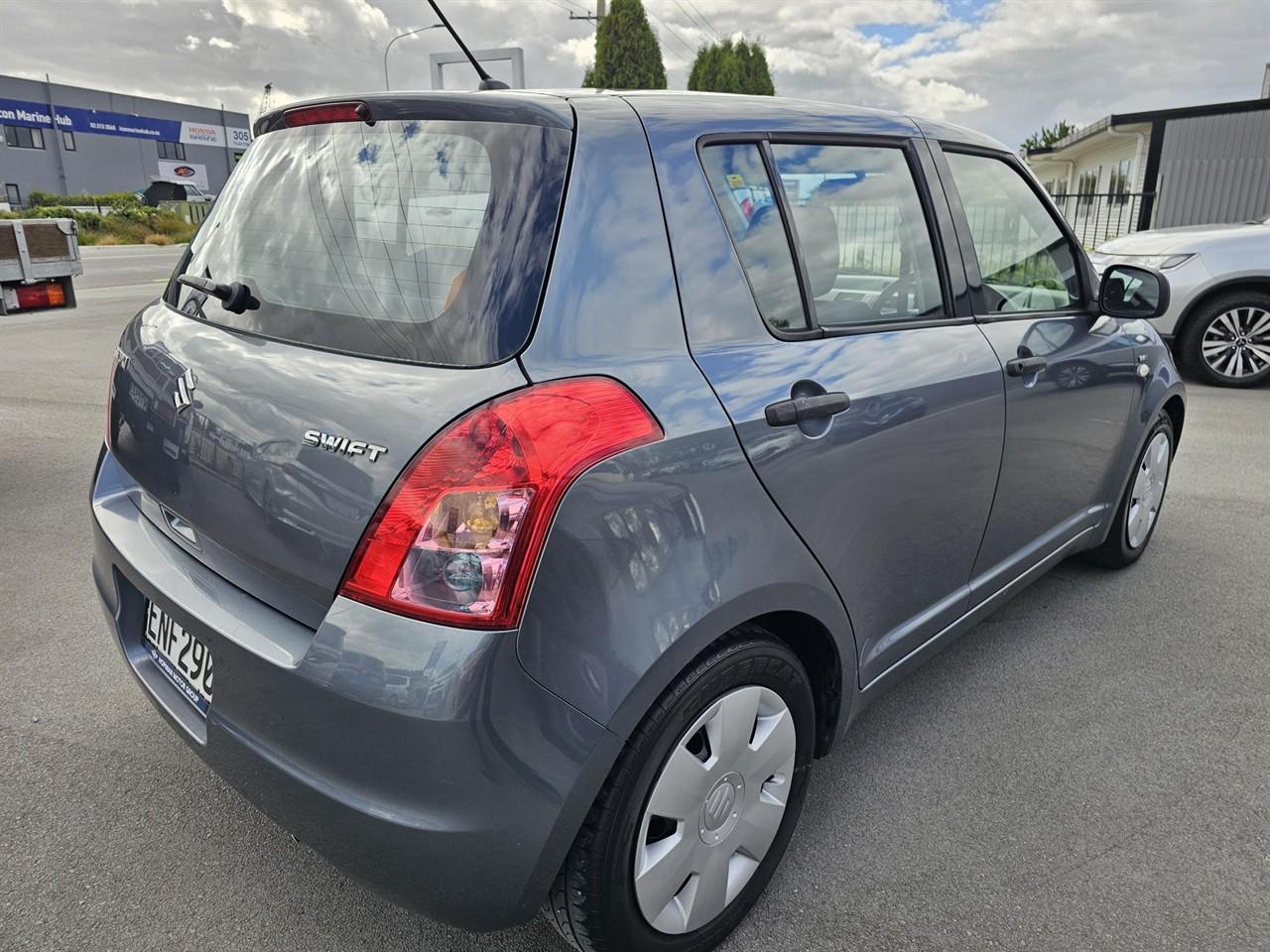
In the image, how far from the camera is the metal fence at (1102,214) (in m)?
20.3

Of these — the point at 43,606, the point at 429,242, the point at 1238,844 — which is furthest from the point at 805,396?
the point at 43,606

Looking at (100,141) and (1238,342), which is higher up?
(100,141)

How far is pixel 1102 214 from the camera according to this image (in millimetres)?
23719

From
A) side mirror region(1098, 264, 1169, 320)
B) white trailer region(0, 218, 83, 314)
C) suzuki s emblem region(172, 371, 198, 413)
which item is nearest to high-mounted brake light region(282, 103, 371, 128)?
suzuki s emblem region(172, 371, 198, 413)

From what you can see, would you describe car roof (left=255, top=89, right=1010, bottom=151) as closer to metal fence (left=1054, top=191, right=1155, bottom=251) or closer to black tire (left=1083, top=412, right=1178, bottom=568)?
black tire (left=1083, top=412, right=1178, bottom=568)

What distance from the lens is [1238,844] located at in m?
2.25

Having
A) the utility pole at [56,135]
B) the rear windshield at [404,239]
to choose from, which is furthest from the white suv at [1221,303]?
the utility pole at [56,135]

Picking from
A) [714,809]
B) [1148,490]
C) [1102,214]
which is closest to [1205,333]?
[1148,490]

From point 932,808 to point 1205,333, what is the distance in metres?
7.13

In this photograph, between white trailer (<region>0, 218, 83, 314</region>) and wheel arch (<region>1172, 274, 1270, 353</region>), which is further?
wheel arch (<region>1172, 274, 1270, 353</region>)

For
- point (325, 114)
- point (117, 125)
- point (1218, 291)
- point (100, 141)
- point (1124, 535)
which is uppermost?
point (117, 125)

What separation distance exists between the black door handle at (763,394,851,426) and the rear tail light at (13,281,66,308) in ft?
19.4

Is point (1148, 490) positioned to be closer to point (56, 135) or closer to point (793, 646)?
point (793, 646)

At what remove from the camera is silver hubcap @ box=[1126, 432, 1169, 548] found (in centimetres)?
372
